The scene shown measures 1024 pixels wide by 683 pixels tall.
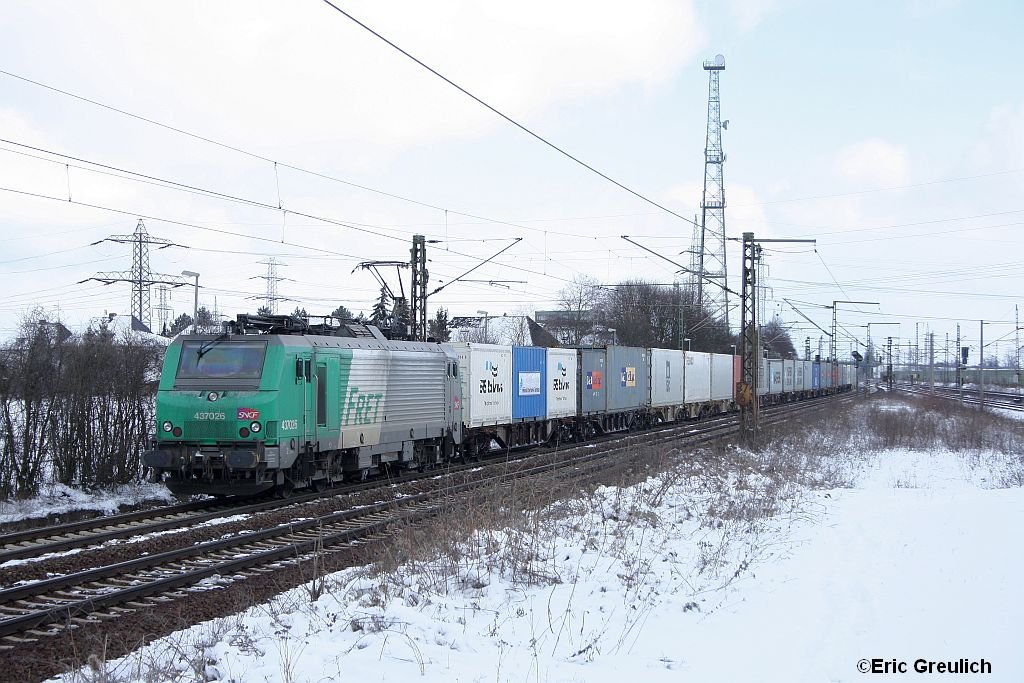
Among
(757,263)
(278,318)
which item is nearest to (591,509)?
(278,318)

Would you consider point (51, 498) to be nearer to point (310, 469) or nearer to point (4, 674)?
point (310, 469)

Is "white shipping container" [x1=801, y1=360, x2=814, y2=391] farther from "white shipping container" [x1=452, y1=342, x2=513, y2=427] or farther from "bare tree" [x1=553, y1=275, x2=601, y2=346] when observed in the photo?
"white shipping container" [x1=452, y1=342, x2=513, y2=427]

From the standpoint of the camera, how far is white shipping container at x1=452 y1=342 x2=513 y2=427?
21953 millimetres

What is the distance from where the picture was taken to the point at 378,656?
6.55m

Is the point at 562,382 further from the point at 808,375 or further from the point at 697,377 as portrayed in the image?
the point at 808,375

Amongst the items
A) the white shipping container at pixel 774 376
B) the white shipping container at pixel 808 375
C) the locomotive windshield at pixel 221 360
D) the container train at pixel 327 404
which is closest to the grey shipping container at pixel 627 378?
the container train at pixel 327 404

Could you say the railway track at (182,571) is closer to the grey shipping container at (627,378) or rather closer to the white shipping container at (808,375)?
the grey shipping container at (627,378)

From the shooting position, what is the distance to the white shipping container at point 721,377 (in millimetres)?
45219

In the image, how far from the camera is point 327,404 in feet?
50.7

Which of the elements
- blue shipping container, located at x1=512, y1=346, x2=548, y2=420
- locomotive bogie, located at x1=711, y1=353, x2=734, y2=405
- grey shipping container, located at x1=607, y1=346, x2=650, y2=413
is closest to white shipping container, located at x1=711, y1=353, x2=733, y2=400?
locomotive bogie, located at x1=711, y1=353, x2=734, y2=405

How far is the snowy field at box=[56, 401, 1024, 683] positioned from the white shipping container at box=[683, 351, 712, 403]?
26730 mm

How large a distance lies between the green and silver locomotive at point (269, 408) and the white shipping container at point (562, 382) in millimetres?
10191

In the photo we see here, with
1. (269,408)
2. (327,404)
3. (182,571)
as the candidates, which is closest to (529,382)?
(327,404)

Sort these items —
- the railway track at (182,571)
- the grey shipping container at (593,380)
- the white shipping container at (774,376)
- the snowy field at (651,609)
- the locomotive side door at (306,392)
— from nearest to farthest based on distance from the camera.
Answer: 1. the snowy field at (651,609)
2. the railway track at (182,571)
3. the locomotive side door at (306,392)
4. the grey shipping container at (593,380)
5. the white shipping container at (774,376)
